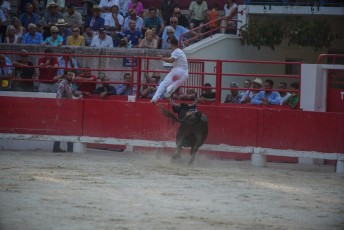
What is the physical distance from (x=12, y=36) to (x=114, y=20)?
104 inches

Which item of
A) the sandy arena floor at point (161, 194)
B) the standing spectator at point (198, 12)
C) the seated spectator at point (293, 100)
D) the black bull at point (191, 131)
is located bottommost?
the sandy arena floor at point (161, 194)

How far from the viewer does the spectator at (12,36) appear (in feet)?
79.0

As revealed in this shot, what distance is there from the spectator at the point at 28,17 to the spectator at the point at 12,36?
64cm

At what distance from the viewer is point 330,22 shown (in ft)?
79.4

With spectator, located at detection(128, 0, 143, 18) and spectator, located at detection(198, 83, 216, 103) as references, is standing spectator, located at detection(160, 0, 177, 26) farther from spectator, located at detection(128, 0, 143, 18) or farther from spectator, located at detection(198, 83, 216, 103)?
spectator, located at detection(198, 83, 216, 103)

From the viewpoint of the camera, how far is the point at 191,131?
1702 cm

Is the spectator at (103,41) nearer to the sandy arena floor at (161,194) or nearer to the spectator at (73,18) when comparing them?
the spectator at (73,18)

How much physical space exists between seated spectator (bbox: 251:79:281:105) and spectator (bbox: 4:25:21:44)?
7685 millimetres

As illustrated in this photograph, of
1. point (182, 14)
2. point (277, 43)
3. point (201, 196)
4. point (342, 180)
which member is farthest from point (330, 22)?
point (201, 196)

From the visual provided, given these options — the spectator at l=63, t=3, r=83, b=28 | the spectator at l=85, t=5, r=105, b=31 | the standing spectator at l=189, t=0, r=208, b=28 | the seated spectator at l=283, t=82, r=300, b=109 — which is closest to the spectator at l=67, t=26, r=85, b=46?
the spectator at l=85, t=5, r=105, b=31

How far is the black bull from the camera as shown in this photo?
666 inches

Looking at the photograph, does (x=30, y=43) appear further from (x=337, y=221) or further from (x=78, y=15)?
(x=337, y=221)

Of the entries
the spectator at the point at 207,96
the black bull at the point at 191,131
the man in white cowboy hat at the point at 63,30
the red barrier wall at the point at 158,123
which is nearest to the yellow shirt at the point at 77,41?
the man in white cowboy hat at the point at 63,30

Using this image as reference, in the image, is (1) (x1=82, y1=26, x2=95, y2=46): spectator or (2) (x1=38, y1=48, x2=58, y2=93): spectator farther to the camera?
(1) (x1=82, y1=26, x2=95, y2=46): spectator
